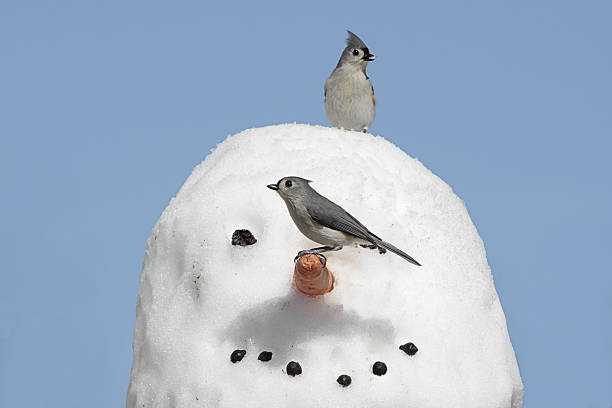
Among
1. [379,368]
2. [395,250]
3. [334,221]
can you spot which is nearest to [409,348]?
[379,368]

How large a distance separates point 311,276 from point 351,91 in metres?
1.31

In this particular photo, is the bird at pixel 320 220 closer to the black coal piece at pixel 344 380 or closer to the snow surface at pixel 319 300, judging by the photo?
the snow surface at pixel 319 300

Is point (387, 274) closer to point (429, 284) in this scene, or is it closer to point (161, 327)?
point (429, 284)

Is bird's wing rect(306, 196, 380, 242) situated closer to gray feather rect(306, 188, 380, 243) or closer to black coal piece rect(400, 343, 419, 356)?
gray feather rect(306, 188, 380, 243)

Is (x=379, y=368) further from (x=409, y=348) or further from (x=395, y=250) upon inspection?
(x=395, y=250)

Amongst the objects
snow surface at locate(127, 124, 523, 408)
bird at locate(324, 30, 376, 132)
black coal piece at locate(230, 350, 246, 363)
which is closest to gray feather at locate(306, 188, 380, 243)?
snow surface at locate(127, 124, 523, 408)

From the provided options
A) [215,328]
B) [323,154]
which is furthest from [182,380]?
[323,154]

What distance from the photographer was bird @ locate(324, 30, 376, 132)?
3.61m

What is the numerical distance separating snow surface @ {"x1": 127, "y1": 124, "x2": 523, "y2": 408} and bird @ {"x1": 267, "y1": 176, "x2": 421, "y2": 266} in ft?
0.80

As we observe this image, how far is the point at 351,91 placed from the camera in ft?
12.0

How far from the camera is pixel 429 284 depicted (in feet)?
9.21

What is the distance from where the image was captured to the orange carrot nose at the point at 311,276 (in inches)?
100

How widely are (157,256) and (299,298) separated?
0.66 m

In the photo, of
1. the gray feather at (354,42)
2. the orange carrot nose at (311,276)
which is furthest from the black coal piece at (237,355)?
the gray feather at (354,42)
